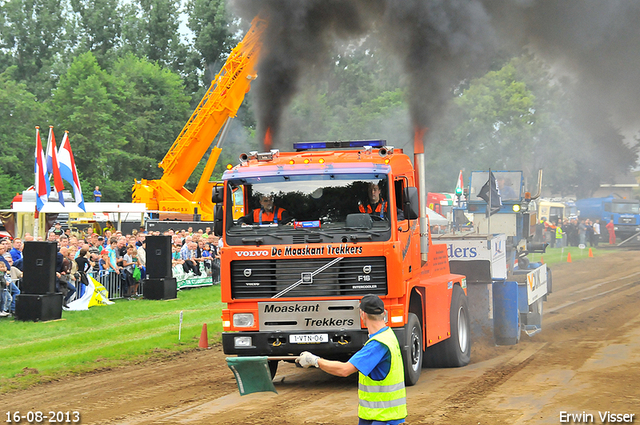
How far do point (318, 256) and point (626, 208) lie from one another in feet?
147

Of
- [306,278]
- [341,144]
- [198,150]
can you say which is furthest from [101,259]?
[306,278]

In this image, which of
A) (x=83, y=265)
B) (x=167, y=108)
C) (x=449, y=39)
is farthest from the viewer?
(x=167, y=108)

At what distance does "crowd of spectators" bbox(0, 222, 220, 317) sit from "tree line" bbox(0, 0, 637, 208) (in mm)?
12444

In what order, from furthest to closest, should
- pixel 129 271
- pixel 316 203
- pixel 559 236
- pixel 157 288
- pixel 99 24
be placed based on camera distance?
pixel 99 24 < pixel 559 236 < pixel 129 271 < pixel 157 288 < pixel 316 203

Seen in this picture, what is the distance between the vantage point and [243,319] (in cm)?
938

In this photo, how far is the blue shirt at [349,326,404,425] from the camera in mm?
4934

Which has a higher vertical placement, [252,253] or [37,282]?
[252,253]

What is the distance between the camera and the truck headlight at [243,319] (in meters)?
9.38

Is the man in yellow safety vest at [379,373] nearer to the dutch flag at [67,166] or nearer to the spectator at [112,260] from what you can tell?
the spectator at [112,260]

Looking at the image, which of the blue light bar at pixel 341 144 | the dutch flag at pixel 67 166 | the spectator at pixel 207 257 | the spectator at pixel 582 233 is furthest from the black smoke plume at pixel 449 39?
the spectator at pixel 582 233

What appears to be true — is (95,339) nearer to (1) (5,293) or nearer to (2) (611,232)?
(1) (5,293)

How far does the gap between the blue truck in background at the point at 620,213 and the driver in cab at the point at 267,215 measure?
4297cm

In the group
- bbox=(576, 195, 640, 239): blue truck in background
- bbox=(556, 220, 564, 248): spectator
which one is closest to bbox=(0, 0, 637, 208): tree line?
bbox=(576, 195, 640, 239): blue truck in background

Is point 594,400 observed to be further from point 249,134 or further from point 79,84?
point 79,84
